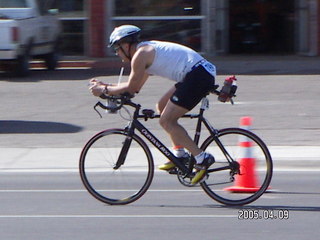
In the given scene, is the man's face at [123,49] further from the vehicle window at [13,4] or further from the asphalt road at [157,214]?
the vehicle window at [13,4]

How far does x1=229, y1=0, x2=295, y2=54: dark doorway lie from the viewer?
76.2ft

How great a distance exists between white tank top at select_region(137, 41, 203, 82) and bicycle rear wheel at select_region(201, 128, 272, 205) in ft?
2.38

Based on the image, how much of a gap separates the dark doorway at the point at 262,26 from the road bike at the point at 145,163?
50.0ft

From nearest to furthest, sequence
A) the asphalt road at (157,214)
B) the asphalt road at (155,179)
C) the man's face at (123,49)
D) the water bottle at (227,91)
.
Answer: the asphalt road at (157,214)
the asphalt road at (155,179)
the man's face at (123,49)
the water bottle at (227,91)

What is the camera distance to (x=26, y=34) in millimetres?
19188

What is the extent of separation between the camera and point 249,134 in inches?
324

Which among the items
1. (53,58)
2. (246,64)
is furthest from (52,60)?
(246,64)

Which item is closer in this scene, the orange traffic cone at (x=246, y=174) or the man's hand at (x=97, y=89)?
the man's hand at (x=97, y=89)

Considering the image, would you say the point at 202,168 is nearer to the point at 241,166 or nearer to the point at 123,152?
the point at 241,166

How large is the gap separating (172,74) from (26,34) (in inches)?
461

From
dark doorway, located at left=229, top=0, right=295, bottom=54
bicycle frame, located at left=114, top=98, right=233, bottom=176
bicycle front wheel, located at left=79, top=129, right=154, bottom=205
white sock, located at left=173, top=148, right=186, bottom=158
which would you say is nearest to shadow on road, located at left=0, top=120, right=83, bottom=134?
bicycle front wheel, located at left=79, top=129, right=154, bottom=205

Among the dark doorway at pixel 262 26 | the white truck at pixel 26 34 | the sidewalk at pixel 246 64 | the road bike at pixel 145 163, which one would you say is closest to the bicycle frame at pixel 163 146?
the road bike at pixel 145 163

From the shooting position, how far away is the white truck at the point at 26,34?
A: 18562mm

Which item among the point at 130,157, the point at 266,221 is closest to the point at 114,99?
the point at 130,157
